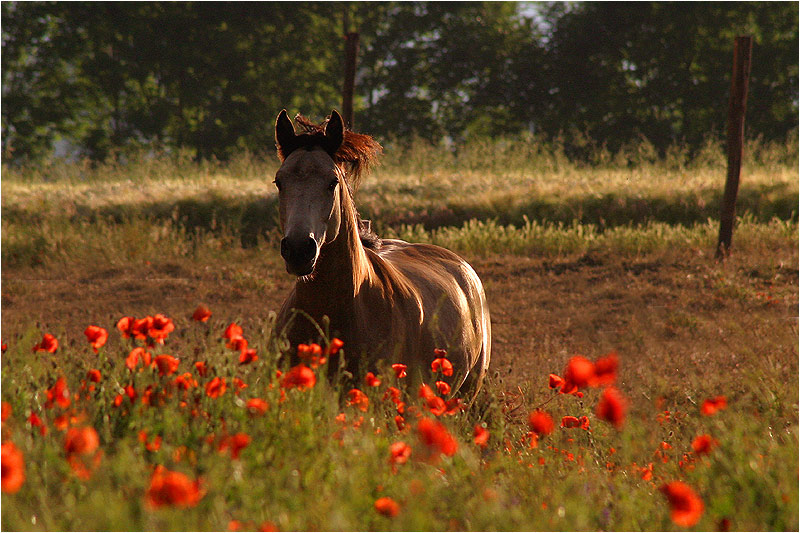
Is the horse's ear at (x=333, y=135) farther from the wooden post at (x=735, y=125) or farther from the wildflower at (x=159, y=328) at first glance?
the wooden post at (x=735, y=125)

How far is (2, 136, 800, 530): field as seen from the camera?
7.50ft

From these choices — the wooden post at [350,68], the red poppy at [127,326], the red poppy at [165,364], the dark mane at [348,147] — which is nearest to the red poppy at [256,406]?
the red poppy at [165,364]

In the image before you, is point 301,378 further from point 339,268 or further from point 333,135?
point 333,135

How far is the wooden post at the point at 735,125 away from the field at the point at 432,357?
0.39 meters

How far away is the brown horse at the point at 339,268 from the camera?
12.6 ft

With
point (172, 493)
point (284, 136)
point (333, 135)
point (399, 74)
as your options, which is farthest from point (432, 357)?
point (399, 74)

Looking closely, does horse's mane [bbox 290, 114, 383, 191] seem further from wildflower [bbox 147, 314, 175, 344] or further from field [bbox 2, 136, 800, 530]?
wildflower [bbox 147, 314, 175, 344]

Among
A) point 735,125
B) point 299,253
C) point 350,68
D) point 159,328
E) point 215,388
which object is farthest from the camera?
point 350,68

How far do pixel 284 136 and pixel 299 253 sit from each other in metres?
1.09

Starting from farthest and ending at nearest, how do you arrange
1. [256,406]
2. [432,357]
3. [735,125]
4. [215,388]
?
[735,125] < [432,357] < [215,388] < [256,406]

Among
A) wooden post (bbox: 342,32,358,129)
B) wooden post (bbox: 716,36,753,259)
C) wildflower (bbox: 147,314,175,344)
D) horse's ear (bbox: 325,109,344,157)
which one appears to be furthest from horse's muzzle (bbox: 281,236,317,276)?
wooden post (bbox: 716,36,753,259)

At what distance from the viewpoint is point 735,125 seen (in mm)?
12555

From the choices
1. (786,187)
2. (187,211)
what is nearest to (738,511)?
(187,211)

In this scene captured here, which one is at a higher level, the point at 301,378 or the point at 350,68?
the point at 350,68
